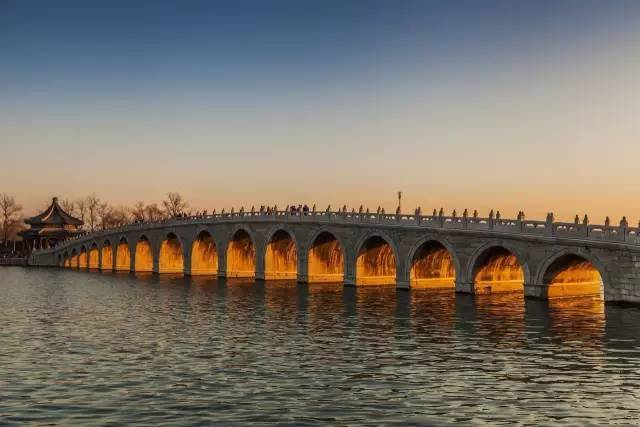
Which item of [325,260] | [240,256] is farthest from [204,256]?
[325,260]

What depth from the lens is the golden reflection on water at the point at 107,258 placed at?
3627 inches

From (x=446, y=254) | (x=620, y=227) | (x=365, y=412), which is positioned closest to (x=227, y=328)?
(x=365, y=412)

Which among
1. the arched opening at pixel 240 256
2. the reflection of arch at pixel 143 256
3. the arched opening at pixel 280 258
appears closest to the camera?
the arched opening at pixel 280 258

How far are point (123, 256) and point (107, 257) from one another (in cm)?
423

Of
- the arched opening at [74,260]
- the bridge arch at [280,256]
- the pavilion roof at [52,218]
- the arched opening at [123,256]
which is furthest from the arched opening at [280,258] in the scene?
the pavilion roof at [52,218]

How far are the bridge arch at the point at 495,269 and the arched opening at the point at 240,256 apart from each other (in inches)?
1068

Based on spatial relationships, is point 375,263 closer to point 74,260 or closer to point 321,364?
point 321,364

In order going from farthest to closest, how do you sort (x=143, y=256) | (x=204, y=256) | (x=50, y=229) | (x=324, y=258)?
(x=50, y=229)
(x=143, y=256)
(x=204, y=256)
(x=324, y=258)

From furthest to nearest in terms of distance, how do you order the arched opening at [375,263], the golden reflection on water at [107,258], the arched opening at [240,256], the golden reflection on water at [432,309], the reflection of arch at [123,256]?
1. the golden reflection on water at [107,258]
2. the reflection of arch at [123,256]
3. the arched opening at [240,256]
4. the arched opening at [375,263]
5. the golden reflection on water at [432,309]

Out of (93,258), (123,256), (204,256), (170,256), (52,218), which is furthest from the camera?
(52,218)

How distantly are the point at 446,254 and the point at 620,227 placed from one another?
16.0 metres

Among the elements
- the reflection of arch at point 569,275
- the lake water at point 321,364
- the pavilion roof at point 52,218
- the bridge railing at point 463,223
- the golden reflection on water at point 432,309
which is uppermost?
the pavilion roof at point 52,218

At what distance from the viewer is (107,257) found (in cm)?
9331

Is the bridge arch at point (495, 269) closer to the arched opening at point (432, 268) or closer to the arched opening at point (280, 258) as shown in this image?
the arched opening at point (432, 268)
